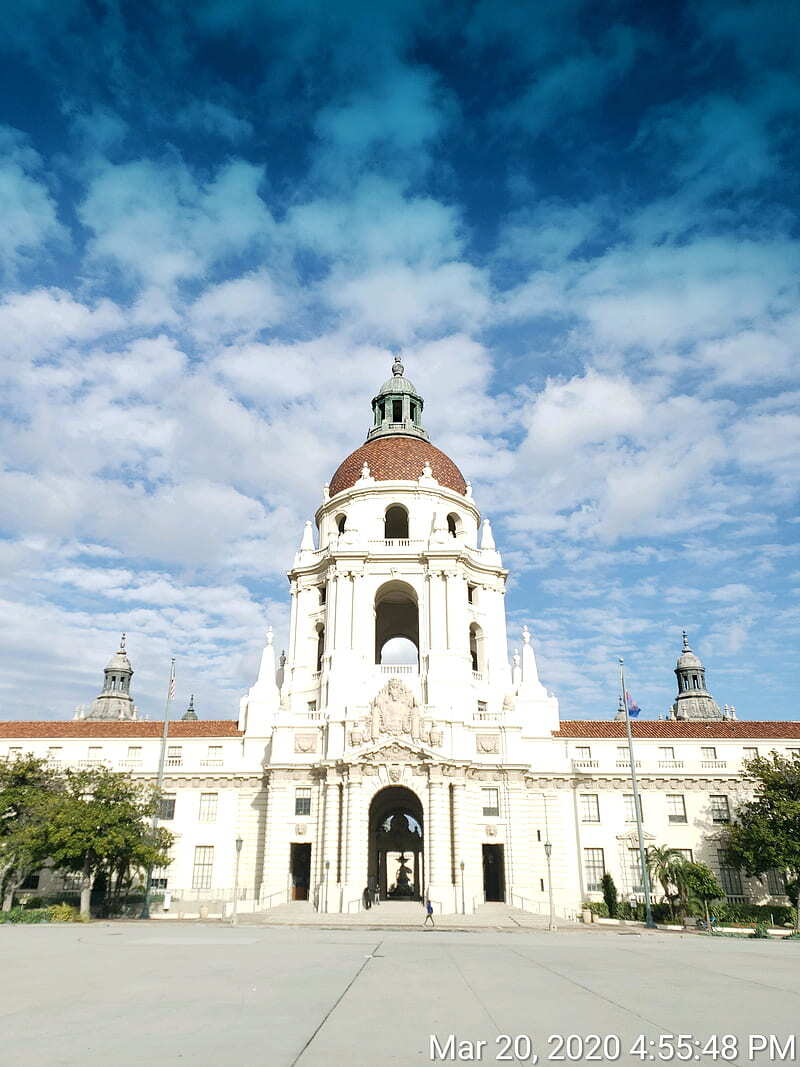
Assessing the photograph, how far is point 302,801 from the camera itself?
51.2 metres

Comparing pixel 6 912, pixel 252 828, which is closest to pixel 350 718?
pixel 252 828

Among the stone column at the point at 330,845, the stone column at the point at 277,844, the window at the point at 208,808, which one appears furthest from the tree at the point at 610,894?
the window at the point at 208,808

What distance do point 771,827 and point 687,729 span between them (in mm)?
13243

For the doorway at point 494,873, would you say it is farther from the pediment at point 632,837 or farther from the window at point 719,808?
the window at point 719,808

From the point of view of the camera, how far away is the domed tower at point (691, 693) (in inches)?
3880

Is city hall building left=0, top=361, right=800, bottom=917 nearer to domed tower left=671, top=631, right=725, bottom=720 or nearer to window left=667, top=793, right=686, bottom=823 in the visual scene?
window left=667, top=793, right=686, bottom=823

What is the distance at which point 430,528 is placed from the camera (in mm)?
60594

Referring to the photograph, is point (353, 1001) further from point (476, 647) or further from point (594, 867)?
point (476, 647)

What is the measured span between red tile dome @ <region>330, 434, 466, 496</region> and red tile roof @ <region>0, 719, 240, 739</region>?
21.8m

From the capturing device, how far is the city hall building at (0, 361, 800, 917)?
48656 mm

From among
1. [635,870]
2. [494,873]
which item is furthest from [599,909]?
[494,873]

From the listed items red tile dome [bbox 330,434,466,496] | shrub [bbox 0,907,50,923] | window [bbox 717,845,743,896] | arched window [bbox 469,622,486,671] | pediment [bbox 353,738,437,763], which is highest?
red tile dome [bbox 330,434,466,496]

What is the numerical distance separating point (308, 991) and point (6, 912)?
3207 cm

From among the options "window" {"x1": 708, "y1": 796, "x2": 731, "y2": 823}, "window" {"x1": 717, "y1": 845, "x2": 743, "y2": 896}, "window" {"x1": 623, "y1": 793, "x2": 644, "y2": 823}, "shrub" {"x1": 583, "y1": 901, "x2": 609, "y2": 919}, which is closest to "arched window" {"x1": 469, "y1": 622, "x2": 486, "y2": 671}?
"window" {"x1": 623, "y1": 793, "x2": 644, "y2": 823}
